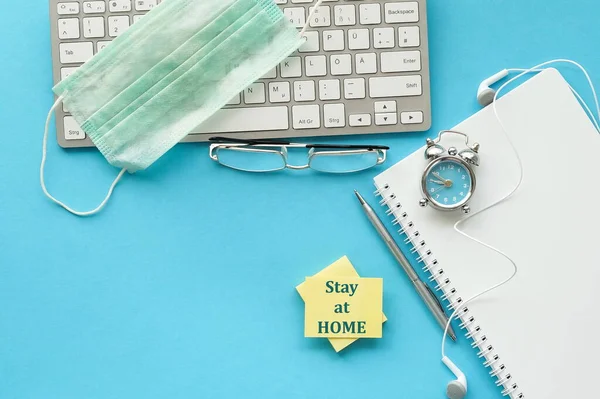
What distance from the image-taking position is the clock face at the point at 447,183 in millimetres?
817

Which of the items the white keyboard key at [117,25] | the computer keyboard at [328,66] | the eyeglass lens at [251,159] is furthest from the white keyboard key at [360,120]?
the white keyboard key at [117,25]

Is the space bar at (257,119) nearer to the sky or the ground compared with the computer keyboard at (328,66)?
nearer to the ground

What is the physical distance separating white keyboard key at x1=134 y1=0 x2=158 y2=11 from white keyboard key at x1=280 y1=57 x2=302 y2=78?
0.19 meters

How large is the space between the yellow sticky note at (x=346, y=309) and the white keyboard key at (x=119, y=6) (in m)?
0.46

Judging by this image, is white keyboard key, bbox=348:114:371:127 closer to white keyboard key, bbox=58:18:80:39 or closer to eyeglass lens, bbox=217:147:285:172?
eyeglass lens, bbox=217:147:285:172

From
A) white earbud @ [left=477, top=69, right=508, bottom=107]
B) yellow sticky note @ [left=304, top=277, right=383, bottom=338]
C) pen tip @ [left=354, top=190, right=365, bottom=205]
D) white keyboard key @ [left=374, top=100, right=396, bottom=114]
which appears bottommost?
yellow sticky note @ [left=304, top=277, right=383, bottom=338]

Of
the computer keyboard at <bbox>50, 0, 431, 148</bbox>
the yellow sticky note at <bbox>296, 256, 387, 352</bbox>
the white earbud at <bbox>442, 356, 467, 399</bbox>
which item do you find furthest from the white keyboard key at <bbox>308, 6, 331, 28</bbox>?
the white earbud at <bbox>442, 356, 467, 399</bbox>

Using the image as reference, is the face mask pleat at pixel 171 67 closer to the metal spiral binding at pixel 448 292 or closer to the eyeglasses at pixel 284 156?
the eyeglasses at pixel 284 156

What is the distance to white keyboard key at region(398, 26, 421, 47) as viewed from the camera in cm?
83

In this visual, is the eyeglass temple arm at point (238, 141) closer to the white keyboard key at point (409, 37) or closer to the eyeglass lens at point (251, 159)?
the eyeglass lens at point (251, 159)

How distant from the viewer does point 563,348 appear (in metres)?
0.82

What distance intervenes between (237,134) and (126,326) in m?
0.31

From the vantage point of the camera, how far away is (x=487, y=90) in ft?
2.74

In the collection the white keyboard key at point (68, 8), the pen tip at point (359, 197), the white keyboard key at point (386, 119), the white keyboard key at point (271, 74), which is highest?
the white keyboard key at point (68, 8)
